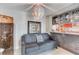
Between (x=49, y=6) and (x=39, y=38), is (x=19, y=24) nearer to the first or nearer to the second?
(x=39, y=38)

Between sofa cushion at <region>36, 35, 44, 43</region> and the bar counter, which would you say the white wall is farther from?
the bar counter

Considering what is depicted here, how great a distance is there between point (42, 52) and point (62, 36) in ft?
1.49

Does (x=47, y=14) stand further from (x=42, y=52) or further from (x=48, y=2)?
(x=42, y=52)

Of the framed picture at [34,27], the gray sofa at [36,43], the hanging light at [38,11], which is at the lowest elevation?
the gray sofa at [36,43]

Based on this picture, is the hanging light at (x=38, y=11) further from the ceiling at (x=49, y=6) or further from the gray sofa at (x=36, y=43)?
the gray sofa at (x=36, y=43)

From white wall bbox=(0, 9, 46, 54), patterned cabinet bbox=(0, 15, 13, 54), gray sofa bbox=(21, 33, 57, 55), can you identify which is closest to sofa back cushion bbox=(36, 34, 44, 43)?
gray sofa bbox=(21, 33, 57, 55)

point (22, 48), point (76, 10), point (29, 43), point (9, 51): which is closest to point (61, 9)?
point (76, 10)

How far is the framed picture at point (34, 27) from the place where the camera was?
71.4 inches

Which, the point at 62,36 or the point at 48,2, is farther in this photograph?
the point at 62,36

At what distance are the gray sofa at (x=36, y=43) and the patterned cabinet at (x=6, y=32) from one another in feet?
0.76

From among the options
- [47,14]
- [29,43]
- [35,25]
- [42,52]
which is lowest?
[42,52]

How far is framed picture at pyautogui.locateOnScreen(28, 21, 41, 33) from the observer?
181cm

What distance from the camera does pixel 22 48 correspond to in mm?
1741

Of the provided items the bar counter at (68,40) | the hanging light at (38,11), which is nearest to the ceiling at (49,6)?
the hanging light at (38,11)
